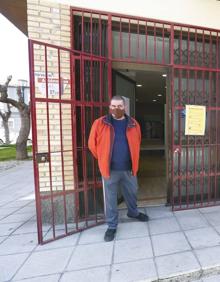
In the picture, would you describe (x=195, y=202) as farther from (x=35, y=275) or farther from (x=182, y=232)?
(x=35, y=275)

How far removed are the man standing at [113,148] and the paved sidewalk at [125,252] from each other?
0.30 metres

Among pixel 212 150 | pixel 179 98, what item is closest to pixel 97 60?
pixel 179 98

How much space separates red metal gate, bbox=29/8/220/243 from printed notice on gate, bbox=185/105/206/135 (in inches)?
3.4

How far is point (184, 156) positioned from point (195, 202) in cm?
80

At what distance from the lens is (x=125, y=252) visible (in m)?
2.62

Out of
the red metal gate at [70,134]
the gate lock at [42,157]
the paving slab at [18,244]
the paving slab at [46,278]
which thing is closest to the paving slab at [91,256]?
the paving slab at [46,278]

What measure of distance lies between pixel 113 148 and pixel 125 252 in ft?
3.85

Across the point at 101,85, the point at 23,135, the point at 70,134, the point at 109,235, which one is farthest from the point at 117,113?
the point at 23,135

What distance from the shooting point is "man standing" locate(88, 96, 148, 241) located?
2914 millimetres

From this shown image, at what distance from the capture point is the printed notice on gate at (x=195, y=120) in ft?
12.4

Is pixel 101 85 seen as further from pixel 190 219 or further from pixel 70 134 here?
pixel 190 219

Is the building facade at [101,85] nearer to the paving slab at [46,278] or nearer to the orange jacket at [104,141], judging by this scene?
the orange jacket at [104,141]

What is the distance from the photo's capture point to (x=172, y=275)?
221 cm

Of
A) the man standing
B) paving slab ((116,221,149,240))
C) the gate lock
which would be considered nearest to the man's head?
the man standing
